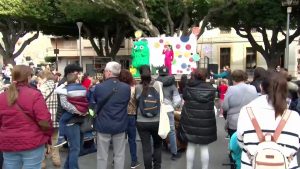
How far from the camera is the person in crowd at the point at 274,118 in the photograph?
9.53ft

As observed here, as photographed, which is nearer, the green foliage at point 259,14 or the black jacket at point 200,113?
the black jacket at point 200,113

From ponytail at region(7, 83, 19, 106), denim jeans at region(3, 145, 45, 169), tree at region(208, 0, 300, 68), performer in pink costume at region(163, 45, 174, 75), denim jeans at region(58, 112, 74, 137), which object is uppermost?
tree at region(208, 0, 300, 68)

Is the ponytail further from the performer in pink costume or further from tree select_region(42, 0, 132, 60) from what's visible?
tree select_region(42, 0, 132, 60)

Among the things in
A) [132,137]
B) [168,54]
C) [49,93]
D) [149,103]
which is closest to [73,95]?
[149,103]

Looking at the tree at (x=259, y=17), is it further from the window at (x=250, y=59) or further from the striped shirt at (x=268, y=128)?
the striped shirt at (x=268, y=128)

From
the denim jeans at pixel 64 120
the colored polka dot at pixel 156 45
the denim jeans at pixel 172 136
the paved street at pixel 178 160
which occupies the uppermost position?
the colored polka dot at pixel 156 45

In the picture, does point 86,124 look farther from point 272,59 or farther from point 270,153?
point 272,59

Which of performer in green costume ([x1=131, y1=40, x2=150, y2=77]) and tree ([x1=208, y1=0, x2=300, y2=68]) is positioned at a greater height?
tree ([x1=208, y1=0, x2=300, y2=68])

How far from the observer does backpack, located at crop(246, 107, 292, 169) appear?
283 centimetres

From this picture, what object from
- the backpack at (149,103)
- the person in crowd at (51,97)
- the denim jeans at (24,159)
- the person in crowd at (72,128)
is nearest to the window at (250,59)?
the person in crowd at (51,97)

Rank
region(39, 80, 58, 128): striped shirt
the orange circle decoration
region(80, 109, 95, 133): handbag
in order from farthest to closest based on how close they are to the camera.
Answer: the orange circle decoration < region(39, 80, 58, 128): striped shirt < region(80, 109, 95, 133): handbag

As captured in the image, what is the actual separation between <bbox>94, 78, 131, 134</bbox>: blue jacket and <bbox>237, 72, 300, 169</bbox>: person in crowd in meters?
2.71

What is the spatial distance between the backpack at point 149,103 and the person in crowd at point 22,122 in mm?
1909

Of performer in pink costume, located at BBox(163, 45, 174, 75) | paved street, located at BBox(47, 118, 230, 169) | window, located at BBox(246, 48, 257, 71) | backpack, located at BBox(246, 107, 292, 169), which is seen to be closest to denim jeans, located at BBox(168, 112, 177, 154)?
paved street, located at BBox(47, 118, 230, 169)
